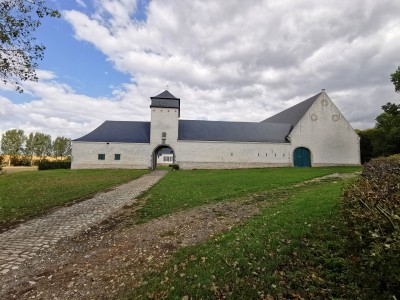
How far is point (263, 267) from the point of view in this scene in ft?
15.1

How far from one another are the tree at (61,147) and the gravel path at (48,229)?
75660 mm

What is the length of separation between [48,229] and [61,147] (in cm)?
7949

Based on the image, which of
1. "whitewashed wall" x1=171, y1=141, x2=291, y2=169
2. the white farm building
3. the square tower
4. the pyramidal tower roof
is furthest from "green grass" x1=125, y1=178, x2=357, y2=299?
the pyramidal tower roof

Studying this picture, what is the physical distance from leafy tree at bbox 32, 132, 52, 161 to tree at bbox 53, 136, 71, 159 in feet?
7.90

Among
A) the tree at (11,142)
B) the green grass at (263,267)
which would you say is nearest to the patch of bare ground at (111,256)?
the green grass at (263,267)

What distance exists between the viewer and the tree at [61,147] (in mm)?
75750

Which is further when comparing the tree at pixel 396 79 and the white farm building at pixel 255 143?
the white farm building at pixel 255 143

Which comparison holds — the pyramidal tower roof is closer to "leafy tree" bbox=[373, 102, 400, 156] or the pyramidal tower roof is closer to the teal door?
the teal door

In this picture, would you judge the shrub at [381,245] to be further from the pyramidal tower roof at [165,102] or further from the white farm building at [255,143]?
the pyramidal tower roof at [165,102]

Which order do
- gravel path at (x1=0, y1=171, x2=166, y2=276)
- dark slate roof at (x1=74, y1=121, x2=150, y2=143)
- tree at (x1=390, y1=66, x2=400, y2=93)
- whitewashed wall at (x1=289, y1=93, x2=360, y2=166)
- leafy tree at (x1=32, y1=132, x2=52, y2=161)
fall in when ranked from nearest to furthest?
gravel path at (x1=0, y1=171, x2=166, y2=276), tree at (x1=390, y1=66, x2=400, y2=93), dark slate roof at (x1=74, y1=121, x2=150, y2=143), whitewashed wall at (x1=289, y1=93, x2=360, y2=166), leafy tree at (x1=32, y1=132, x2=52, y2=161)

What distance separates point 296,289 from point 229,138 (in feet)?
108

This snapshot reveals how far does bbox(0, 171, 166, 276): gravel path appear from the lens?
563cm

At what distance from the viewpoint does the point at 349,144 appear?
35.7m

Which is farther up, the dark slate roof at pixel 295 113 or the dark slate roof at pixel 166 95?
the dark slate roof at pixel 166 95
